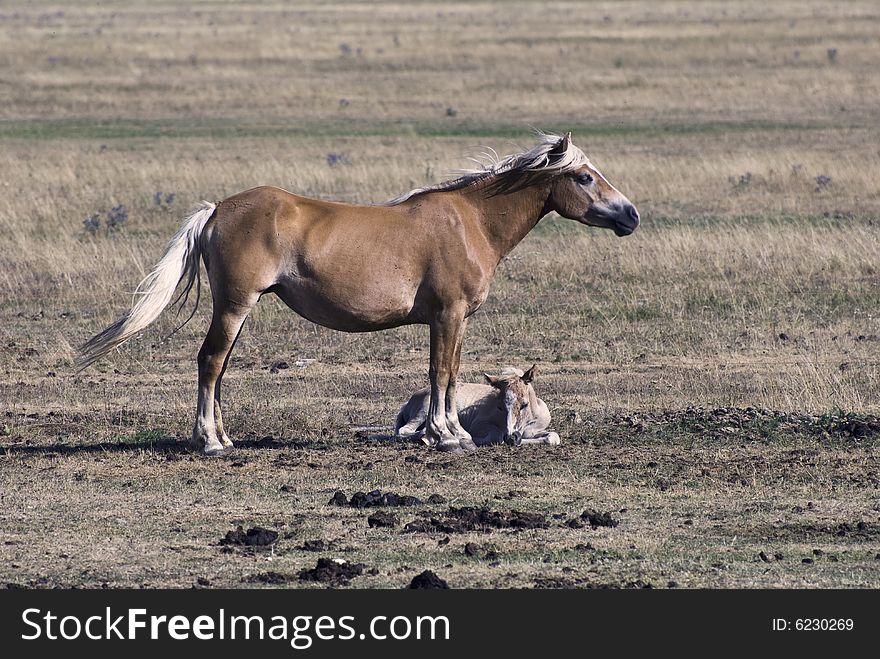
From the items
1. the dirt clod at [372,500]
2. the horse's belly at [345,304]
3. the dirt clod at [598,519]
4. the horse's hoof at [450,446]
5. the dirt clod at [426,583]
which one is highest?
the horse's belly at [345,304]

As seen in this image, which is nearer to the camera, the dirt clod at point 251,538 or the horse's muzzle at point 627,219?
the dirt clod at point 251,538

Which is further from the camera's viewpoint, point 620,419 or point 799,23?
point 799,23

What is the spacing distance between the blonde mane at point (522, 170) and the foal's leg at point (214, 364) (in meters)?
1.45

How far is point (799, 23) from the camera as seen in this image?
64.8 meters

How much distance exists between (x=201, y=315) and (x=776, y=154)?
46.2 feet

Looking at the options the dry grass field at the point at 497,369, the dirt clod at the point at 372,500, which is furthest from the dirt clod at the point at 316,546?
the dirt clod at the point at 372,500

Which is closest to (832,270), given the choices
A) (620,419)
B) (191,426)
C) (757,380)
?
(757,380)

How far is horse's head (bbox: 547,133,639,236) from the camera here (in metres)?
→ 10.8

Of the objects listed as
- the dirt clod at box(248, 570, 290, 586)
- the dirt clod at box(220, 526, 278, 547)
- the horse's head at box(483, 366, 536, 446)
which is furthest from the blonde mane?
the dirt clod at box(248, 570, 290, 586)

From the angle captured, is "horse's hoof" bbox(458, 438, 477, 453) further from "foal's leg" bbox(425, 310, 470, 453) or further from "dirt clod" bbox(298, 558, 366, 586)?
"dirt clod" bbox(298, 558, 366, 586)

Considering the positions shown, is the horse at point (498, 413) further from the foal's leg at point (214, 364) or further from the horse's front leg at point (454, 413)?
the foal's leg at point (214, 364)

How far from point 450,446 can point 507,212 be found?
70.5 inches

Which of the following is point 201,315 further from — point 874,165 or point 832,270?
point 874,165

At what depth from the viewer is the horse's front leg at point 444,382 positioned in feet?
34.5
